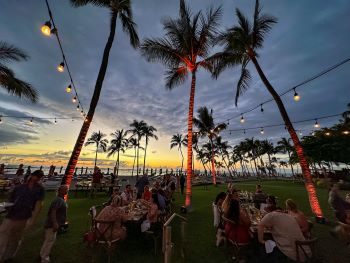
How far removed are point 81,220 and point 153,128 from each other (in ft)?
108

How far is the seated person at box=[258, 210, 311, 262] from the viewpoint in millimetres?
3359

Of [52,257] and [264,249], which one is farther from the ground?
[264,249]

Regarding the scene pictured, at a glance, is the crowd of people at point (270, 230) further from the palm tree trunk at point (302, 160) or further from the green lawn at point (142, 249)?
the palm tree trunk at point (302, 160)

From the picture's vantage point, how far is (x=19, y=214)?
4137 mm

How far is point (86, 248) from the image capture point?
16.3ft

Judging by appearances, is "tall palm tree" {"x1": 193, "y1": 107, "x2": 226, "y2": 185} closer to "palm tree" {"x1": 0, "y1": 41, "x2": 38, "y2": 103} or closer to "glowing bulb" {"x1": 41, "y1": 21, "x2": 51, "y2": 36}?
"palm tree" {"x1": 0, "y1": 41, "x2": 38, "y2": 103}

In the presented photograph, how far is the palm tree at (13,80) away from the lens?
10758 mm

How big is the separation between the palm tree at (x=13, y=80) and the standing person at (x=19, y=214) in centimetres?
901

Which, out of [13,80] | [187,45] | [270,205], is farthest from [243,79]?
[13,80]

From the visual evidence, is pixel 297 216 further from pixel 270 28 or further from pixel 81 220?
pixel 270 28

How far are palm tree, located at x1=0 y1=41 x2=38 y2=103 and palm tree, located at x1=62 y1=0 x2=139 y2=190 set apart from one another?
555cm

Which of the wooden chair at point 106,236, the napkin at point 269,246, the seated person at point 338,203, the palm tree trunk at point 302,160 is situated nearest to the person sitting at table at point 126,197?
the wooden chair at point 106,236

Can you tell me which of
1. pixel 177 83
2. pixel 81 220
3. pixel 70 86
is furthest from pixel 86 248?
pixel 177 83

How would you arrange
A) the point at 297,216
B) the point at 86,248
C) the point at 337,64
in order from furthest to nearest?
→ the point at 337,64 < the point at 86,248 < the point at 297,216
